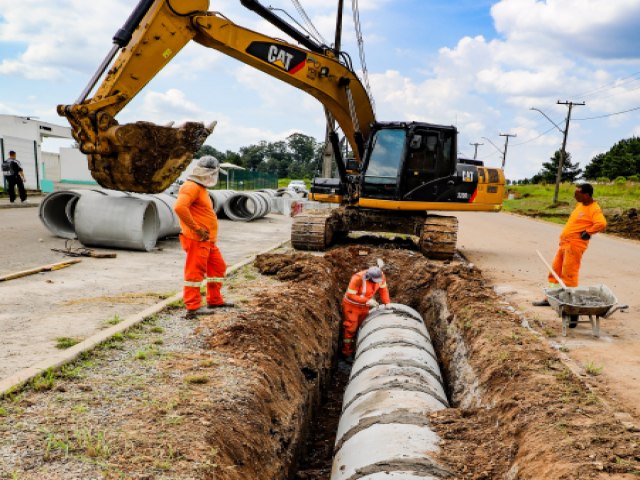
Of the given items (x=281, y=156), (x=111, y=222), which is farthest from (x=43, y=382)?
(x=281, y=156)

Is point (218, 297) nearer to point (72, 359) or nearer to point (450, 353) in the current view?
point (72, 359)

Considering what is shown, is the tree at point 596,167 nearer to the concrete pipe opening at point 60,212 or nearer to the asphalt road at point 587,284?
the asphalt road at point 587,284

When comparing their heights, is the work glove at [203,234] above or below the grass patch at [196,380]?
above

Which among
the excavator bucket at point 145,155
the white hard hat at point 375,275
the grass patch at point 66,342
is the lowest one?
the grass patch at point 66,342

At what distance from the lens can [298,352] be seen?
19.7 feet

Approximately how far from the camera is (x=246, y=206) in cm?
2098

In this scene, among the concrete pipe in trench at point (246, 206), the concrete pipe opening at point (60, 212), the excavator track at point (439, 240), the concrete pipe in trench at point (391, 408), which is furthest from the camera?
the concrete pipe in trench at point (246, 206)

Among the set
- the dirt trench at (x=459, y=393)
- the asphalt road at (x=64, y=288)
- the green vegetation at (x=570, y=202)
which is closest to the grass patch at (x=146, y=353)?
the dirt trench at (x=459, y=393)

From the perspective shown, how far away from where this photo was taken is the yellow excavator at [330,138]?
779cm

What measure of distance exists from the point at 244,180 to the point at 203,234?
3605cm

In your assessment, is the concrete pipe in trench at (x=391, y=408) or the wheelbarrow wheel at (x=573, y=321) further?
the wheelbarrow wheel at (x=573, y=321)

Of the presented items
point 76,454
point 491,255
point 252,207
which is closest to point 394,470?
point 76,454

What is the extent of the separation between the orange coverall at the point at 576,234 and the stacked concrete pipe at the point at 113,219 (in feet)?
24.2

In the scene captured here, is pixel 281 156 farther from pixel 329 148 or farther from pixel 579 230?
pixel 579 230
